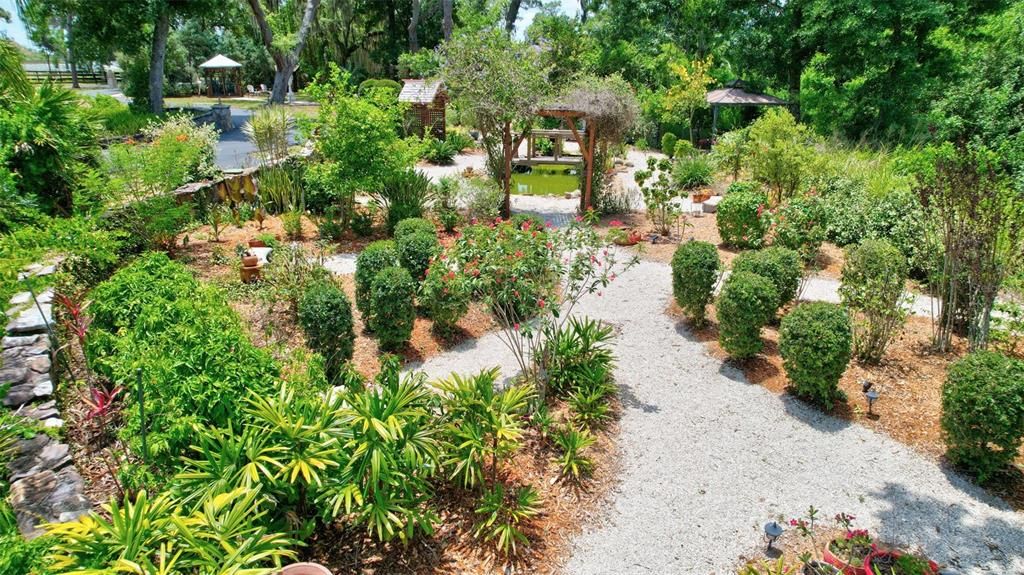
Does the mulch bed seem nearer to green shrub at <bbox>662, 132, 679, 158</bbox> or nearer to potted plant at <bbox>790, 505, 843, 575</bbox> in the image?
potted plant at <bbox>790, 505, 843, 575</bbox>

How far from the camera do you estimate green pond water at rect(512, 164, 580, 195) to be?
55.3 feet

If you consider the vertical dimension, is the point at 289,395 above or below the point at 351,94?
below

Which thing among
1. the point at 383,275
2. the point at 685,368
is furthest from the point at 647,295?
the point at 383,275

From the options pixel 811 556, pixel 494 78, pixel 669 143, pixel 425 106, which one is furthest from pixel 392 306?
pixel 669 143

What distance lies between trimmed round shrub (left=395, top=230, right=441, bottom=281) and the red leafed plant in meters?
4.00

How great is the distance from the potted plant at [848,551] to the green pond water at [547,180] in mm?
13070

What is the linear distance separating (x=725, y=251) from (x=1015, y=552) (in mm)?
7019

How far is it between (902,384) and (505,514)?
475cm

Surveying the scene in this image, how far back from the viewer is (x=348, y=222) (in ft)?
36.8

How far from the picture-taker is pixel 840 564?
3.87 metres

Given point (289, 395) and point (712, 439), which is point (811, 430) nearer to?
point (712, 439)

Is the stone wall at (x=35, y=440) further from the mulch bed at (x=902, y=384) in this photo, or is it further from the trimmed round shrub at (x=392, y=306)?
the mulch bed at (x=902, y=384)

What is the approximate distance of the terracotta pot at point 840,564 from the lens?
12.4 feet

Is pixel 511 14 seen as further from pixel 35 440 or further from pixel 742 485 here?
pixel 35 440
